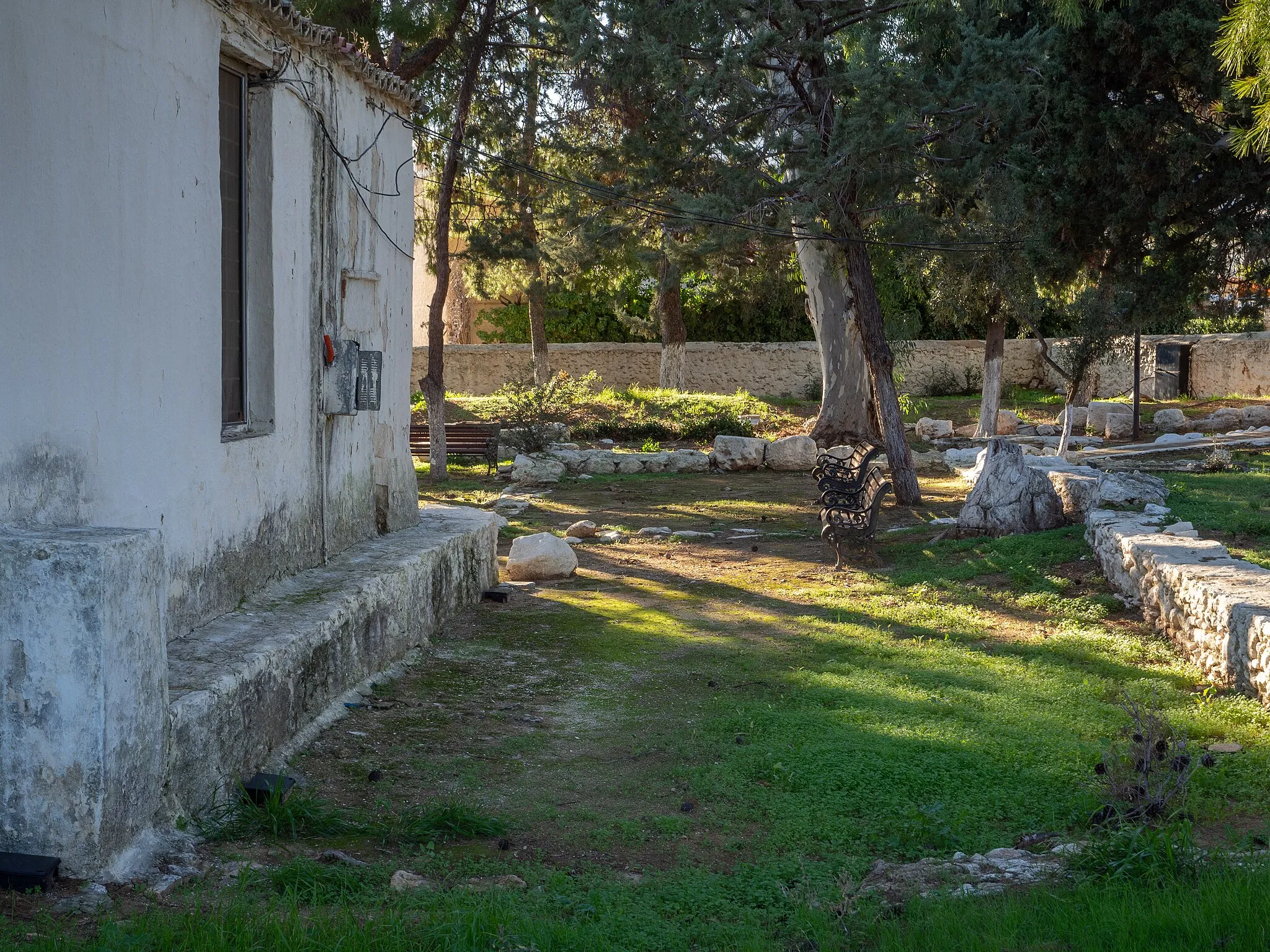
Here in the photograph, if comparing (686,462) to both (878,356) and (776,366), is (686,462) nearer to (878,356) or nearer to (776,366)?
(878,356)

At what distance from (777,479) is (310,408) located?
10280 mm

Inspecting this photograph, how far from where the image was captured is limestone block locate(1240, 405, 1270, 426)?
18.9 meters

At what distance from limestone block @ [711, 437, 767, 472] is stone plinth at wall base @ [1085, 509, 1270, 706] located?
8.66 metres

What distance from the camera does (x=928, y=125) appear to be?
12.4 meters

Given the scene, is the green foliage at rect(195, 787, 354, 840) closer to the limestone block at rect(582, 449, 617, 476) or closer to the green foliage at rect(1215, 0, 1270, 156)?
the green foliage at rect(1215, 0, 1270, 156)

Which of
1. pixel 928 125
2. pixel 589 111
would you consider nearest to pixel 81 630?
pixel 928 125

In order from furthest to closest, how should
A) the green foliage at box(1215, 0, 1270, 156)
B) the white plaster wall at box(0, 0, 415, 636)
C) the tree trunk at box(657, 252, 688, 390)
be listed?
the tree trunk at box(657, 252, 688, 390) < the green foliage at box(1215, 0, 1270, 156) < the white plaster wall at box(0, 0, 415, 636)

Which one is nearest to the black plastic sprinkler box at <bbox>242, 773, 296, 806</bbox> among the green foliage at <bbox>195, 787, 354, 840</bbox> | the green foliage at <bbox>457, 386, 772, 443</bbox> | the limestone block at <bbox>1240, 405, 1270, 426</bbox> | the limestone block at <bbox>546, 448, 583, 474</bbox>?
the green foliage at <bbox>195, 787, 354, 840</bbox>

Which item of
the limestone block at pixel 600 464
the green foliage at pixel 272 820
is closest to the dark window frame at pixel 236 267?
the green foliage at pixel 272 820

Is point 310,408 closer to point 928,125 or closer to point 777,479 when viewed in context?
point 928,125

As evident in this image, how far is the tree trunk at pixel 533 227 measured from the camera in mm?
20266

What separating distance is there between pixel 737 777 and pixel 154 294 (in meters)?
3.19

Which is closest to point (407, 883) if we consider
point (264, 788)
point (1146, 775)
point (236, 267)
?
point (264, 788)

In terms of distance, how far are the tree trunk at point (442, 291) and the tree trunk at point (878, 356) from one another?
18.9 feet
